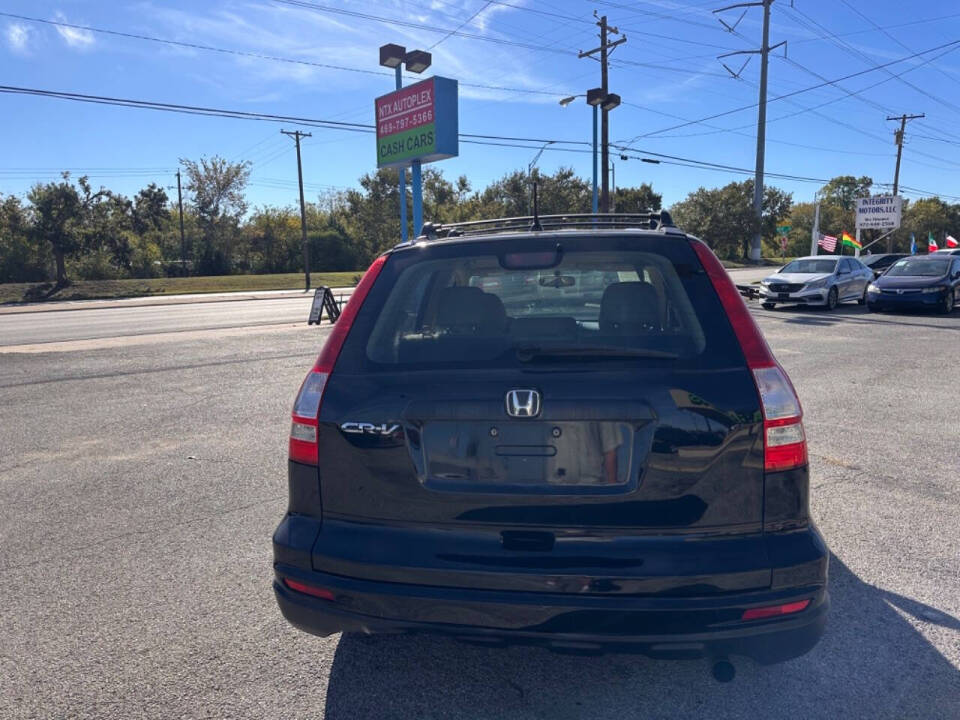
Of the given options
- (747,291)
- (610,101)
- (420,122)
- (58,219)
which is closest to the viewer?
(747,291)

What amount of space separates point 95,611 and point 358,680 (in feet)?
4.81

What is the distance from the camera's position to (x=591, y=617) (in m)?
2.18

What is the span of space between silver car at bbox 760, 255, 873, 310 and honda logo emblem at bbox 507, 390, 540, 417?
18.4 meters

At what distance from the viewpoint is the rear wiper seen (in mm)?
2312

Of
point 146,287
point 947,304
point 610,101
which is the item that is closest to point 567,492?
point 947,304

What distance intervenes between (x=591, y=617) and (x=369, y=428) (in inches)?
37.0

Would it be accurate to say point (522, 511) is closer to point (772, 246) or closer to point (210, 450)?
point (210, 450)

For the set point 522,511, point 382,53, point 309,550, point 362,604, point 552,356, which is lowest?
point 362,604

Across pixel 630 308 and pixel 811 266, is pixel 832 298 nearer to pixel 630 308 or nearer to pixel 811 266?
pixel 811 266

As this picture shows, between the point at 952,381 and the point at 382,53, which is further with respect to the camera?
the point at 382,53

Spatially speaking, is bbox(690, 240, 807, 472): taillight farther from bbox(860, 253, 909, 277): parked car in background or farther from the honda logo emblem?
bbox(860, 253, 909, 277): parked car in background

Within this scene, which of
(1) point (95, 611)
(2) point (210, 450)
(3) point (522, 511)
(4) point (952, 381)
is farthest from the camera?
(4) point (952, 381)

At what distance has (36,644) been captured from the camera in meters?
3.06

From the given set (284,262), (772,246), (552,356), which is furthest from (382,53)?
(772,246)
